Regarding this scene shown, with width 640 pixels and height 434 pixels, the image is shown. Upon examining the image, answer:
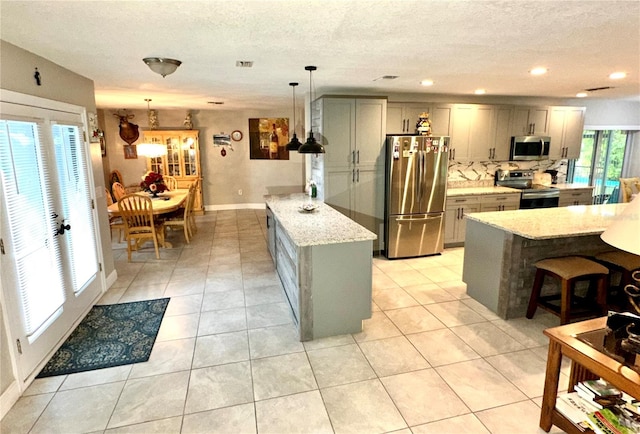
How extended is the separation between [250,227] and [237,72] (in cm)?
385

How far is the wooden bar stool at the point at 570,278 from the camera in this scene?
2803mm

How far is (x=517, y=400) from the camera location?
7.30 feet

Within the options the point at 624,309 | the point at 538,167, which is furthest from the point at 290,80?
the point at 538,167

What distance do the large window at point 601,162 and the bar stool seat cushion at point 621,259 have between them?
4.43 m

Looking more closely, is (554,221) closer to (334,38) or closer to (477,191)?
(477,191)

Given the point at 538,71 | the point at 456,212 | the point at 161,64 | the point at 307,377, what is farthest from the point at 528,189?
the point at 161,64

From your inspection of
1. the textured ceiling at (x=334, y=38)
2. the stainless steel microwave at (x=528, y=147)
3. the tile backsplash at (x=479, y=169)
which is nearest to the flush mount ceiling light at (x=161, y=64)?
the textured ceiling at (x=334, y=38)

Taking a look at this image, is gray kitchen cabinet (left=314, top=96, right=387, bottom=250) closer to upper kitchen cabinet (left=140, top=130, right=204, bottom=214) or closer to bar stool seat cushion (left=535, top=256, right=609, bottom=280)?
bar stool seat cushion (left=535, top=256, right=609, bottom=280)

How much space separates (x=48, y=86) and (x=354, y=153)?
336 cm

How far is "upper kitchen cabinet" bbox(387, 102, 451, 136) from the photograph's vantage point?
5.07 meters

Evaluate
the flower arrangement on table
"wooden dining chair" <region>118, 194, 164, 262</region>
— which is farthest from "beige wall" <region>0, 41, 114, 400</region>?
the flower arrangement on table

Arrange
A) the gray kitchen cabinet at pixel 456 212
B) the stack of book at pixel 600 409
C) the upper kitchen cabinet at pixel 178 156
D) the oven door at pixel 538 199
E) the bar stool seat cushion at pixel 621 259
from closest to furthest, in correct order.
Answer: the stack of book at pixel 600 409, the bar stool seat cushion at pixel 621 259, the gray kitchen cabinet at pixel 456 212, the oven door at pixel 538 199, the upper kitchen cabinet at pixel 178 156

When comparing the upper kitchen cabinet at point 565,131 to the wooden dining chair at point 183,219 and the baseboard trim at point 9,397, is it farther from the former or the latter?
the baseboard trim at point 9,397

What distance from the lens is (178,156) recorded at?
7898 millimetres
